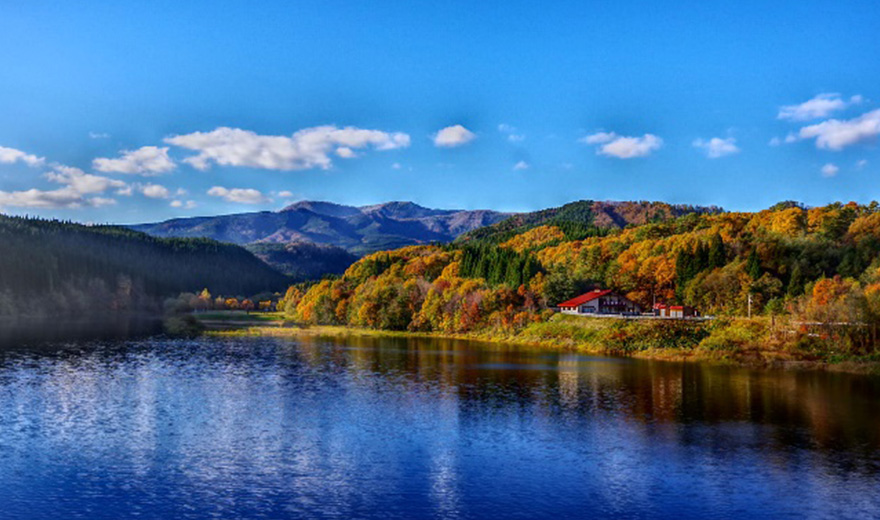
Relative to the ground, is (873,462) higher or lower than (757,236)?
lower

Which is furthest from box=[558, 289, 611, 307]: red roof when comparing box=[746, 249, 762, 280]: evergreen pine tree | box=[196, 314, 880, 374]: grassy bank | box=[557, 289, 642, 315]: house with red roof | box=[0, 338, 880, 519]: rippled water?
box=[0, 338, 880, 519]: rippled water

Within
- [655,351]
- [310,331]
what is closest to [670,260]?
[655,351]

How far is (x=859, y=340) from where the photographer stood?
9706 centimetres

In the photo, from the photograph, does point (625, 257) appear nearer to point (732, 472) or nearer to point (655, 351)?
point (655, 351)

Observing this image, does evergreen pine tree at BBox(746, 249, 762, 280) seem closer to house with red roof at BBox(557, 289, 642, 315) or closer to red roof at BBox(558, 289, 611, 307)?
house with red roof at BBox(557, 289, 642, 315)

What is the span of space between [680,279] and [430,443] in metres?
99.7

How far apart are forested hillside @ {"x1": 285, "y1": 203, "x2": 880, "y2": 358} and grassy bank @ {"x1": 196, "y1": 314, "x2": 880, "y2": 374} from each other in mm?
3413

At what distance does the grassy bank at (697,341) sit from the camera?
97375mm

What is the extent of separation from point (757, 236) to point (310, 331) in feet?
325

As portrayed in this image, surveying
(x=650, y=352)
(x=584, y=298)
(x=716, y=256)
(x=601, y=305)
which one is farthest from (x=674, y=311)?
(x=650, y=352)

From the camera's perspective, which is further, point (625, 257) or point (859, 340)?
point (625, 257)

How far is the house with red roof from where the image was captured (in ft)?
460

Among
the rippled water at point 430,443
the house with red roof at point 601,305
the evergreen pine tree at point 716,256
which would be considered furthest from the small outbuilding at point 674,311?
the rippled water at point 430,443

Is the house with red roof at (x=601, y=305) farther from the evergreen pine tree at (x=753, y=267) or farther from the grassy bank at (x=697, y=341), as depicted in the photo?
the evergreen pine tree at (x=753, y=267)
